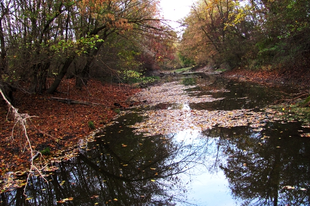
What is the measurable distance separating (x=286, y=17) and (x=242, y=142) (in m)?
12.8

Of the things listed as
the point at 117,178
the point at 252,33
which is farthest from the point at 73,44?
the point at 252,33

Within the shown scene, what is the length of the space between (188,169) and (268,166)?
1.90 m

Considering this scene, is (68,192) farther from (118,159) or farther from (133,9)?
(133,9)

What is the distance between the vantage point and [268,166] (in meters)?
5.61

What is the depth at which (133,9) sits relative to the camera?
15188mm

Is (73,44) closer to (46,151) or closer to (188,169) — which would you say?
(46,151)

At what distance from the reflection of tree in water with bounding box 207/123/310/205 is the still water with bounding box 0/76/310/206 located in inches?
0.7

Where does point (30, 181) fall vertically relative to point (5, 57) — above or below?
below

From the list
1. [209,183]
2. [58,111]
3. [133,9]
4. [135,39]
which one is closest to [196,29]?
[135,39]

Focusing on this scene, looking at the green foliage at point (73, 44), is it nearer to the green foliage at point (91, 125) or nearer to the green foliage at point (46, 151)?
the green foliage at point (91, 125)

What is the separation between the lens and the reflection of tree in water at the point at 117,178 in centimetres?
509

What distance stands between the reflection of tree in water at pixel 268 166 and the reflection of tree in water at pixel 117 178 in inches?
49.6

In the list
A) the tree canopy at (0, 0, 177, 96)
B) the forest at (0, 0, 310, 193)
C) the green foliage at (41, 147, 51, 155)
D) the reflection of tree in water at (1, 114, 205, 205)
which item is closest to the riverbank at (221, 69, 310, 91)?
the forest at (0, 0, 310, 193)

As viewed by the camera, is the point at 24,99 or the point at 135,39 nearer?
the point at 24,99
